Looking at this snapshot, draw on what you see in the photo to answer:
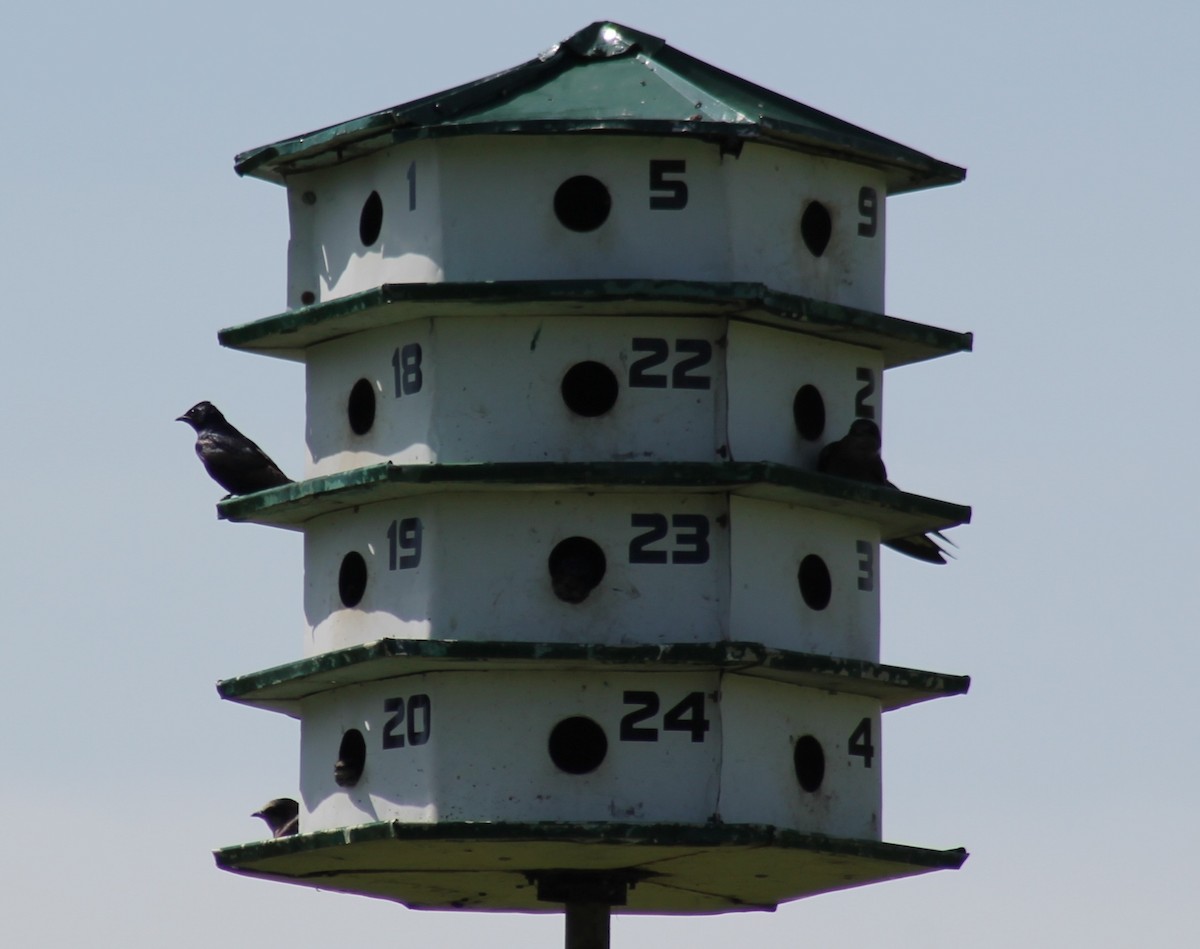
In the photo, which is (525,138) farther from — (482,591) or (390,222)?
(482,591)

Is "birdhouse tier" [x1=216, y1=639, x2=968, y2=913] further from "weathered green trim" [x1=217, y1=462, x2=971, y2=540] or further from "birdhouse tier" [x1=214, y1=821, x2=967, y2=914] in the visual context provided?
"weathered green trim" [x1=217, y1=462, x2=971, y2=540]

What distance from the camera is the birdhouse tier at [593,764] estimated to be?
69.3ft

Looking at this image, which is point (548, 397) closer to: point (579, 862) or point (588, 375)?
point (588, 375)

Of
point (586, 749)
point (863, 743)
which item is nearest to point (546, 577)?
point (586, 749)

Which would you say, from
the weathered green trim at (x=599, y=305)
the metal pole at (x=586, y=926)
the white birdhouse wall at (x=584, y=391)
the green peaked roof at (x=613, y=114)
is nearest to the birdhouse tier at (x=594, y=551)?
the white birdhouse wall at (x=584, y=391)

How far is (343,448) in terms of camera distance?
22.4 metres

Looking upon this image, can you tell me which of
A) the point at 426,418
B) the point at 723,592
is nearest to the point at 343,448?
the point at 426,418

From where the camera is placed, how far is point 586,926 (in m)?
22.2

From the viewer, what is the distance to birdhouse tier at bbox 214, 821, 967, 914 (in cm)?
2102

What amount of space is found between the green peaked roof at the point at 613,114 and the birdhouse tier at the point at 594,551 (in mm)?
1812

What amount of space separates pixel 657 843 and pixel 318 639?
8.18 ft

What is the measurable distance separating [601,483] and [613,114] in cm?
200

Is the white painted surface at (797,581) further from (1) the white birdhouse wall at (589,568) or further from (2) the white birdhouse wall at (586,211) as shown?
(2) the white birdhouse wall at (586,211)

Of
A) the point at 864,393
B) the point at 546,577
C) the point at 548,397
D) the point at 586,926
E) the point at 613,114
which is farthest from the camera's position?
the point at 864,393
